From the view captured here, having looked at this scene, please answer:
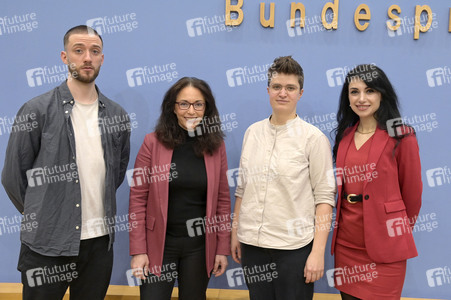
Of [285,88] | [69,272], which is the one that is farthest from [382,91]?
[69,272]

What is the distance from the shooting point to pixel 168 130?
1.83m

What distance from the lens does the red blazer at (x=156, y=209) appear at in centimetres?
175

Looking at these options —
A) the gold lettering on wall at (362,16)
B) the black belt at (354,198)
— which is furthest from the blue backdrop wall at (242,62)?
the black belt at (354,198)

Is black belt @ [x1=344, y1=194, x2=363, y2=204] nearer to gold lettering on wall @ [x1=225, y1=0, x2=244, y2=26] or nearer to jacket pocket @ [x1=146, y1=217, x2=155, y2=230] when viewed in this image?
jacket pocket @ [x1=146, y1=217, x2=155, y2=230]

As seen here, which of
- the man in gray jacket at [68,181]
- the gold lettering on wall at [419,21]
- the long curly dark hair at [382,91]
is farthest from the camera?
the gold lettering on wall at [419,21]

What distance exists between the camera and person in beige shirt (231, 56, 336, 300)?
1.69m

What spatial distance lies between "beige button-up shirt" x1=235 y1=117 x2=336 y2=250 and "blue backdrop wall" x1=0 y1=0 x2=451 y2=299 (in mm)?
604

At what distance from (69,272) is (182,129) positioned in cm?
85

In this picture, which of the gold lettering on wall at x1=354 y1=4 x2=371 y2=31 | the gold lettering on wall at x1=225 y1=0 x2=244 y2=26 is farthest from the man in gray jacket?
the gold lettering on wall at x1=354 y1=4 x2=371 y2=31

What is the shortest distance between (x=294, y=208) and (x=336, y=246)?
13.2 inches

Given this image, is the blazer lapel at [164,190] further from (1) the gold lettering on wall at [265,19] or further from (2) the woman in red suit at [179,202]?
(1) the gold lettering on wall at [265,19]

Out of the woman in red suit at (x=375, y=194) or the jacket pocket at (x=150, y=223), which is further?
the jacket pocket at (x=150, y=223)

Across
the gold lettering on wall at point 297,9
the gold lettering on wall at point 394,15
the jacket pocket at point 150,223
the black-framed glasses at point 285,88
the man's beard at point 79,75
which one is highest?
the gold lettering on wall at point 297,9

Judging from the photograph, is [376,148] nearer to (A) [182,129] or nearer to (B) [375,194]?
(B) [375,194]
